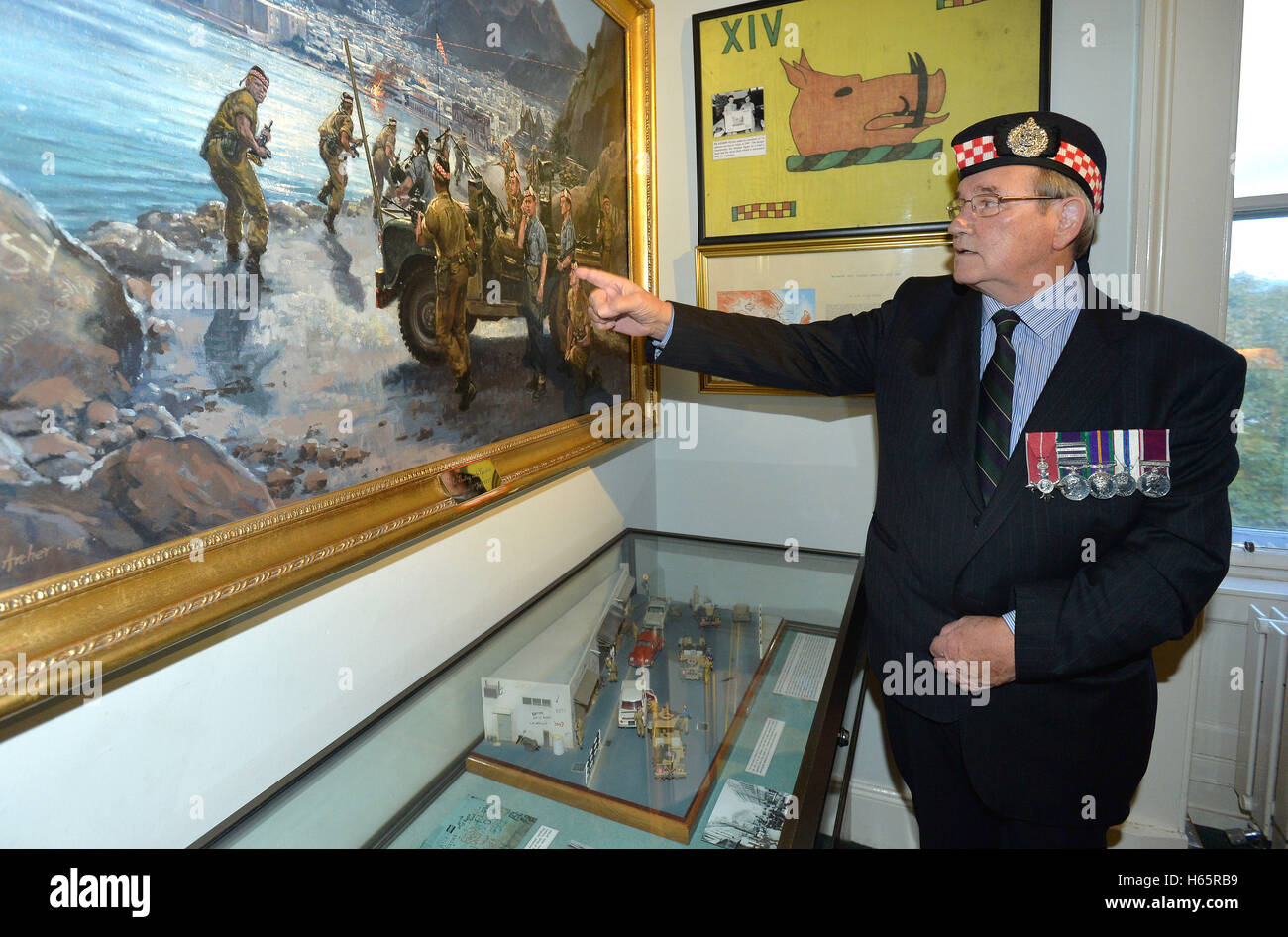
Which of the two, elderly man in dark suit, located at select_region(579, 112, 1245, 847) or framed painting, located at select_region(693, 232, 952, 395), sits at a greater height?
framed painting, located at select_region(693, 232, 952, 395)

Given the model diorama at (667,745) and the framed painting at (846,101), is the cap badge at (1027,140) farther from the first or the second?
the model diorama at (667,745)

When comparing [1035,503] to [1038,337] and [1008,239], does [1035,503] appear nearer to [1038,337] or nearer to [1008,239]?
[1038,337]

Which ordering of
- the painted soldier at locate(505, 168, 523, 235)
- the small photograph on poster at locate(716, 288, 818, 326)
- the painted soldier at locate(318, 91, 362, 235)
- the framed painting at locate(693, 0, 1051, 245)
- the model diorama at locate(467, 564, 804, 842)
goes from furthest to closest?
the small photograph on poster at locate(716, 288, 818, 326)
the framed painting at locate(693, 0, 1051, 245)
the painted soldier at locate(505, 168, 523, 235)
the model diorama at locate(467, 564, 804, 842)
the painted soldier at locate(318, 91, 362, 235)

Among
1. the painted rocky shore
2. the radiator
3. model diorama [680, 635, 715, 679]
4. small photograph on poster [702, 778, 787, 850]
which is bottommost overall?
the radiator

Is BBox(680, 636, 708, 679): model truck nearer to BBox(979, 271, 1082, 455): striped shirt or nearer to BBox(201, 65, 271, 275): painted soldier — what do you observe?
BBox(979, 271, 1082, 455): striped shirt

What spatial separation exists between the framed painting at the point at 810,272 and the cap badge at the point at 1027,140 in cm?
65

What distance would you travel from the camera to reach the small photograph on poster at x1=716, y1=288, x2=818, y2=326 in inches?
92.9

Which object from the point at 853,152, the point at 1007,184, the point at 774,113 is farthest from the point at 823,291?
the point at 1007,184

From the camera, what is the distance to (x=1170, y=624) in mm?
1419

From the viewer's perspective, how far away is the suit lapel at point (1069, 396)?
4.69ft

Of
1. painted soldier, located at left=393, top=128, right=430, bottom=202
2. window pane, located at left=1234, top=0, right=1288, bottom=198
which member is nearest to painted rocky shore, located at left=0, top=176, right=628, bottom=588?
painted soldier, located at left=393, top=128, right=430, bottom=202

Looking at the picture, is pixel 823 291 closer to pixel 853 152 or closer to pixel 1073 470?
pixel 853 152

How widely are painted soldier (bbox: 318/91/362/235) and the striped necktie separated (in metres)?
1.30

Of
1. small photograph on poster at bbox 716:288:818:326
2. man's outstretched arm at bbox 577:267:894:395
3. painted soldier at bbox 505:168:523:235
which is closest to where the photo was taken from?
painted soldier at bbox 505:168:523:235
